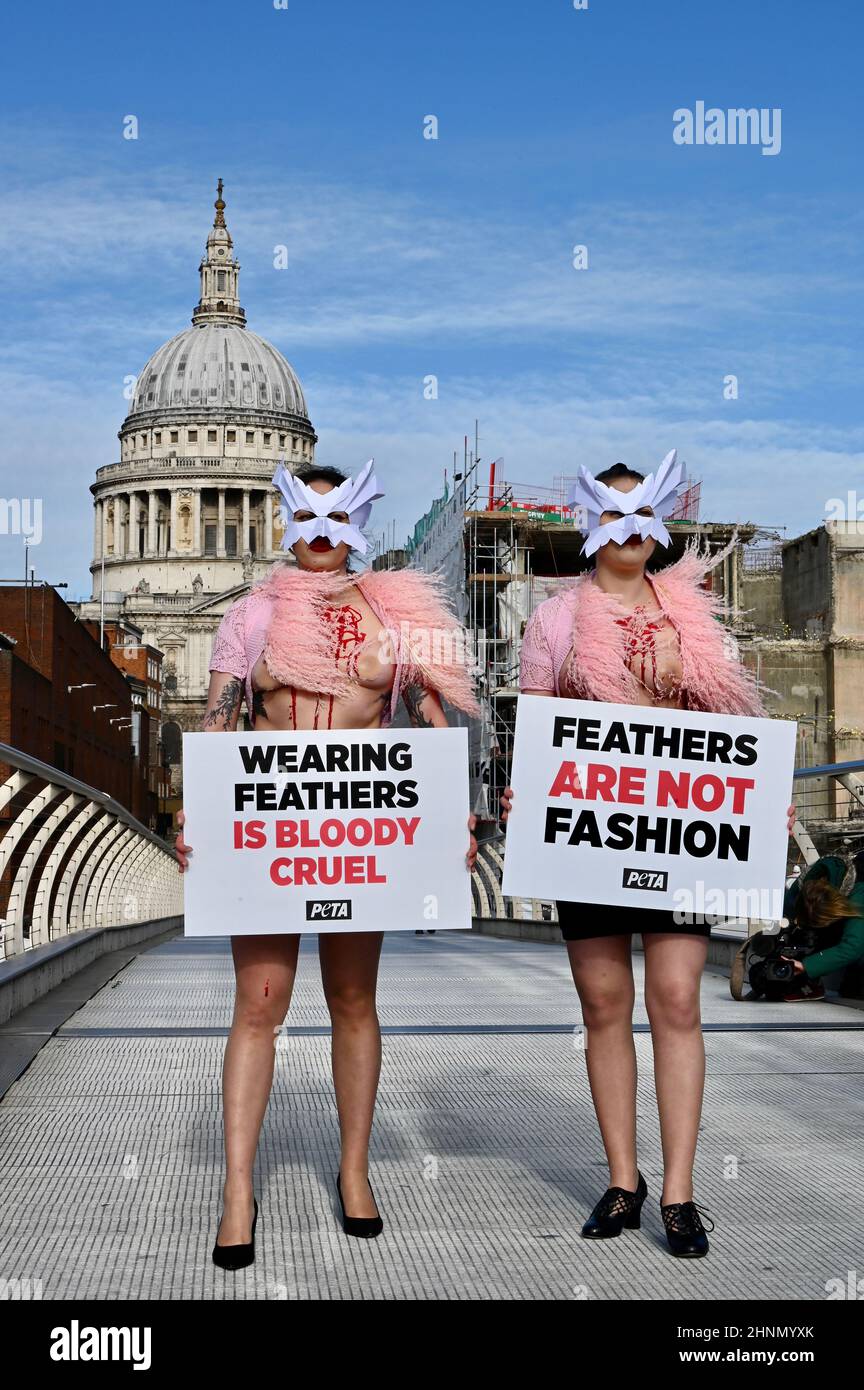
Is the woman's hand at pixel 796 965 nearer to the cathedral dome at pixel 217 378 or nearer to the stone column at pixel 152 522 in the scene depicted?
the stone column at pixel 152 522

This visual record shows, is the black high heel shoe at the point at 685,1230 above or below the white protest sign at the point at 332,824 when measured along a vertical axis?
below

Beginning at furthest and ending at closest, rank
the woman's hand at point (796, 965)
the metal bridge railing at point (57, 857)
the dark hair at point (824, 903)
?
1. the woman's hand at point (796, 965)
2. the dark hair at point (824, 903)
3. the metal bridge railing at point (57, 857)

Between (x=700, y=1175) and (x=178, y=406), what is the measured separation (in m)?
157

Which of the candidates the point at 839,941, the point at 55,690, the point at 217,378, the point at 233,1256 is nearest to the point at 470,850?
the point at 233,1256

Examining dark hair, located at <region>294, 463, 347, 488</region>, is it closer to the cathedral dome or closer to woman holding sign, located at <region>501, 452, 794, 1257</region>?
woman holding sign, located at <region>501, 452, 794, 1257</region>

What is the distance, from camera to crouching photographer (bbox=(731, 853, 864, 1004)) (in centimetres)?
1009

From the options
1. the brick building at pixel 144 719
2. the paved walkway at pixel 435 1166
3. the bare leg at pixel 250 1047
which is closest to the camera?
the paved walkway at pixel 435 1166

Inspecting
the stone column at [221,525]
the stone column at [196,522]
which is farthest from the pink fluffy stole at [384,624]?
the stone column at [196,522]

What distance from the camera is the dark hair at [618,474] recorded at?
5.44 metres

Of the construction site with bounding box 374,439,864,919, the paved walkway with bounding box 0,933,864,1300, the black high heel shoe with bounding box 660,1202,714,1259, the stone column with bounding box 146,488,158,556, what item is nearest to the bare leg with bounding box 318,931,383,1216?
the paved walkway with bounding box 0,933,864,1300

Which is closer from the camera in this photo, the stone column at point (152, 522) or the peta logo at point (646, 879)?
the peta logo at point (646, 879)

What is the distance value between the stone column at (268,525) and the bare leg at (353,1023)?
472ft

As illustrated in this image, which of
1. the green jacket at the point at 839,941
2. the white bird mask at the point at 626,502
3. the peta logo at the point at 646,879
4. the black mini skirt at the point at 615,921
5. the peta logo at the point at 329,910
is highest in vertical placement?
the white bird mask at the point at 626,502
